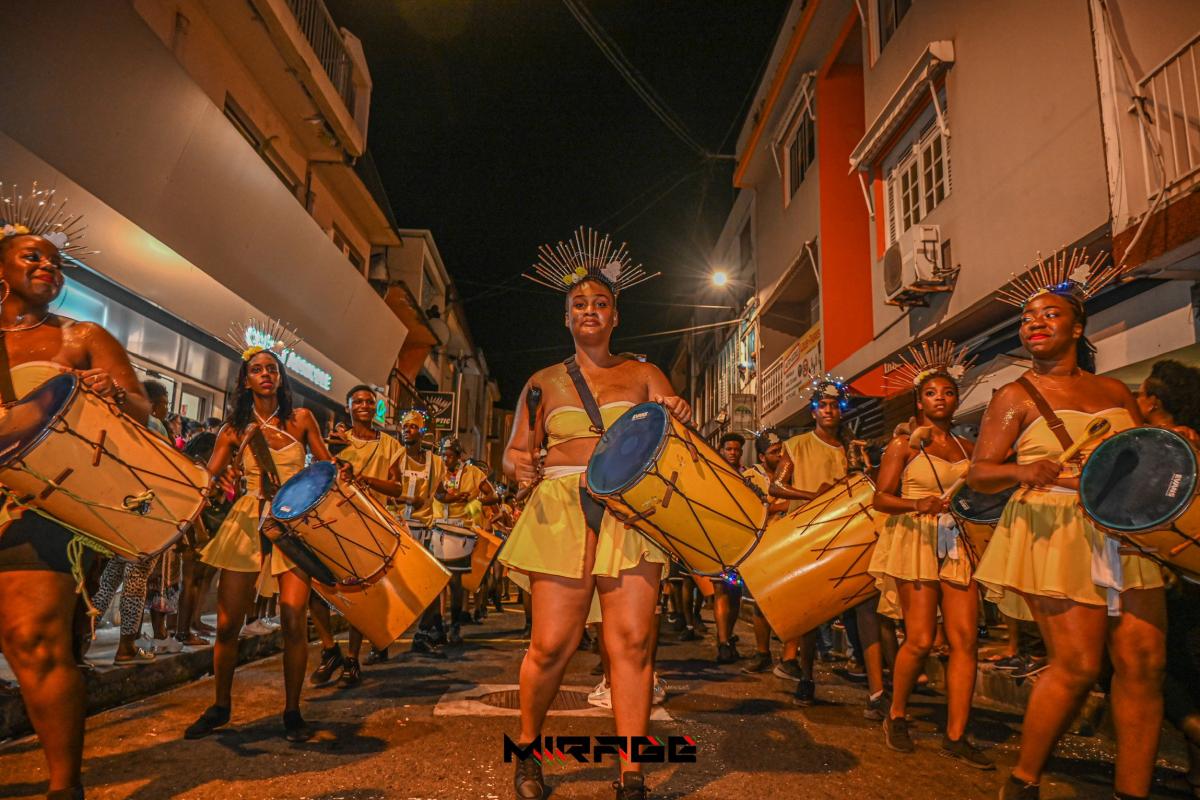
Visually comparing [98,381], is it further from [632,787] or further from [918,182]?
[918,182]

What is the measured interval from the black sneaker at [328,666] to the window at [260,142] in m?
8.56

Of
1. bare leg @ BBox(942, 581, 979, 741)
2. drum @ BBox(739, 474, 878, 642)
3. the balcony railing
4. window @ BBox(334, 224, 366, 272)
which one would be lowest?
bare leg @ BBox(942, 581, 979, 741)

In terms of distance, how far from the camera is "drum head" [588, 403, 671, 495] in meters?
2.86

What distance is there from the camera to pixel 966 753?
12.8 feet

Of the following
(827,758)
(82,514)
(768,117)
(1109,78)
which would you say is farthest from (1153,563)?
(768,117)

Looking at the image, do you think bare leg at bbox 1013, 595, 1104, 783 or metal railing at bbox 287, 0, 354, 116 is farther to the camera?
metal railing at bbox 287, 0, 354, 116

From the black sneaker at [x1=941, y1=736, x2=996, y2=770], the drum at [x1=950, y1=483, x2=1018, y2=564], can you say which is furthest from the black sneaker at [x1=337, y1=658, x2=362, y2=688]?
the drum at [x1=950, y1=483, x2=1018, y2=564]

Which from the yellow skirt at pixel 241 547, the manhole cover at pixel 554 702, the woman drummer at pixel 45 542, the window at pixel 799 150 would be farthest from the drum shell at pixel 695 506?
the window at pixel 799 150

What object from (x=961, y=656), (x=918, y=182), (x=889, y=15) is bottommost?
(x=961, y=656)

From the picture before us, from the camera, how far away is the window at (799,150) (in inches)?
652

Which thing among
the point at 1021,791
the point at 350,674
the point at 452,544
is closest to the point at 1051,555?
the point at 1021,791

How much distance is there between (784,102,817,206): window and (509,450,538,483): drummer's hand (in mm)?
14249

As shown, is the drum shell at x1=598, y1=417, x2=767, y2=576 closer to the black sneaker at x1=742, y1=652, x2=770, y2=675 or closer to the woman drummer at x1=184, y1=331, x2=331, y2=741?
the woman drummer at x1=184, y1=331, x2=331, y2=741

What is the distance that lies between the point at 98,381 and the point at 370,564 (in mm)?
1970
